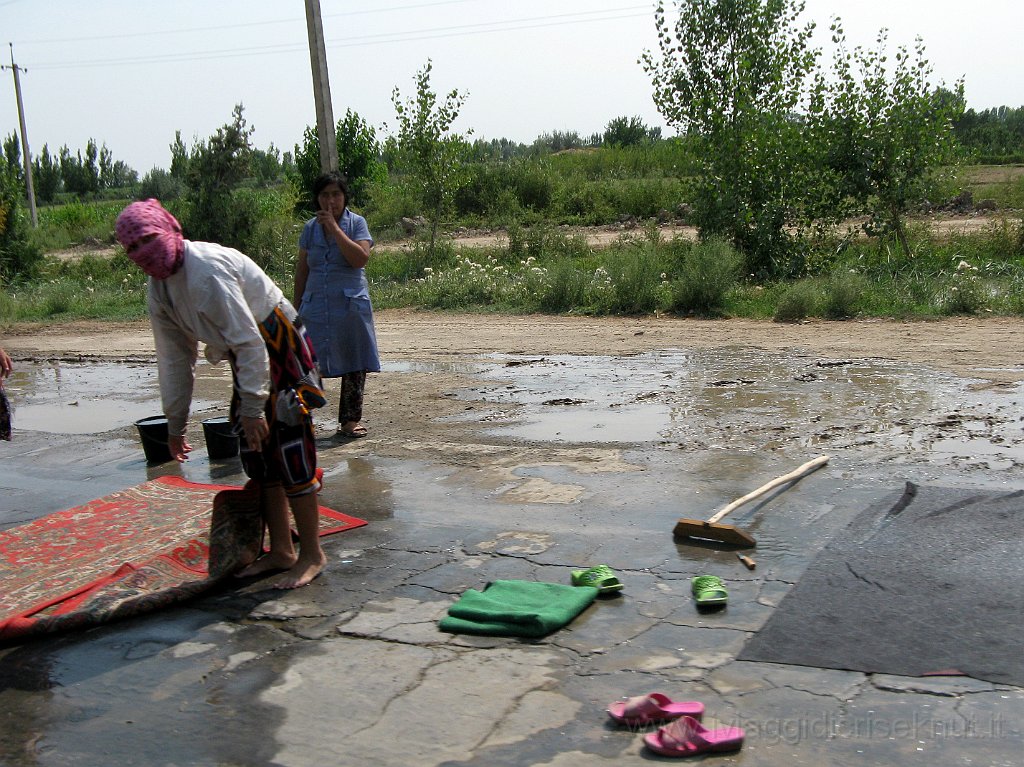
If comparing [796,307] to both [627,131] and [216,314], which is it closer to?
[216,314]

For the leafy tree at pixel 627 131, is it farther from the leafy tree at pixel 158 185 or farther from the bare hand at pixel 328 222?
the bare hand at pixel 328 222

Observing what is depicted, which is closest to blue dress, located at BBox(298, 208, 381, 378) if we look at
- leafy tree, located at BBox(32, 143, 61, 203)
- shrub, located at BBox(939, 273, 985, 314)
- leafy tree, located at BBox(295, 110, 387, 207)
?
shrub, located at BBox(939, 273, 985, 314)

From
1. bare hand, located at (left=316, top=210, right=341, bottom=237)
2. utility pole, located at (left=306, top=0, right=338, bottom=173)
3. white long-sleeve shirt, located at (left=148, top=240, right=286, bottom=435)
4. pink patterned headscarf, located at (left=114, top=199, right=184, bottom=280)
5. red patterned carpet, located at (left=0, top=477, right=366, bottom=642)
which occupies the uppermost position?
utility pole, located at (left=306, top=0, right=338, bottom=173)

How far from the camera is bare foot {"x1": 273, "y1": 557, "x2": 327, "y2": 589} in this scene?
4398 mm

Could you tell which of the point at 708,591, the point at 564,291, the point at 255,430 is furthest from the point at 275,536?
the point at 564,291

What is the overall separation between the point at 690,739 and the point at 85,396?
8.48 meters

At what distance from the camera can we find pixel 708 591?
3.93 meters

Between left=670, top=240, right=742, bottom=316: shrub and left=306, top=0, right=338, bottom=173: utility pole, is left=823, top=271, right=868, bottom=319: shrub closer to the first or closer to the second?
left=670, top=240, right=742, bottom=316: shrub

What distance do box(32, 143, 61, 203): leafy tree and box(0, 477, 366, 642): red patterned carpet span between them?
60123mm

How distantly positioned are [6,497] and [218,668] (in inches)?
132

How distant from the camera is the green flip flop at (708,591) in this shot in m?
3.87

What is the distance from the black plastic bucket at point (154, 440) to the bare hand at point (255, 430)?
10.1 feet

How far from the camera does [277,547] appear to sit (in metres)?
4.60

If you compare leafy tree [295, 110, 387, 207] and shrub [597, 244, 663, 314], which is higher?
leafy tree [295, 110, 387, 207]
